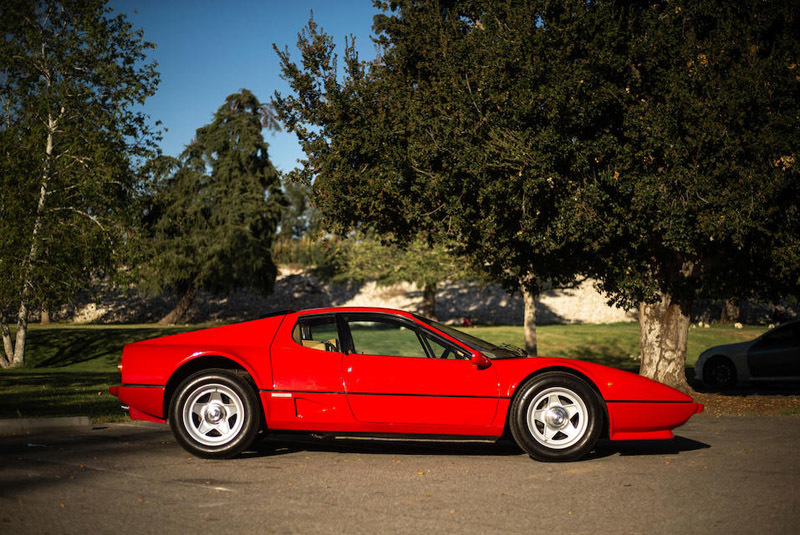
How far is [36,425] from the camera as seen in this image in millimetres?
7535

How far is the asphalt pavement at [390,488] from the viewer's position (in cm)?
421

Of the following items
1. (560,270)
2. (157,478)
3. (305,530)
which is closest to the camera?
(305,530)

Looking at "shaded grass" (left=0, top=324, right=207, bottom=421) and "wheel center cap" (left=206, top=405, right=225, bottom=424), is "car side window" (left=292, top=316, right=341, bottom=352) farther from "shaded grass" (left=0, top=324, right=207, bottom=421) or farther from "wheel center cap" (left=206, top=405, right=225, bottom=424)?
"shaded grass" (left=0, top=324, right=207, bottom=421)

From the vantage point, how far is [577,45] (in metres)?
10.1

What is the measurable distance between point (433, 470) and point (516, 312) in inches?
1684

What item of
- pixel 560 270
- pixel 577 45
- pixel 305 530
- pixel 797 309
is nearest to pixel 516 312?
pixel 797 309

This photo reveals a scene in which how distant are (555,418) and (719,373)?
33.7 ft

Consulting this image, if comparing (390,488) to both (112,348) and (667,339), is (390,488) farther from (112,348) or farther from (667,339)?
(112,348)

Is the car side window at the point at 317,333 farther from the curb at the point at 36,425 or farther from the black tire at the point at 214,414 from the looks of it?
the curb at the point at 36,425

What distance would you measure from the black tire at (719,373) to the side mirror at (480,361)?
1057 cm

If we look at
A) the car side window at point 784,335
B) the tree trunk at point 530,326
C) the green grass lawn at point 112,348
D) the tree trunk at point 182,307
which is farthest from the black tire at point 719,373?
the tree trunk at point 182,307

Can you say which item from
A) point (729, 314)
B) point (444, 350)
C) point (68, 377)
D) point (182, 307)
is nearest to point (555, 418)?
point (444, 350)

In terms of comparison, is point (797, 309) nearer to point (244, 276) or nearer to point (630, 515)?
point (244, 276)

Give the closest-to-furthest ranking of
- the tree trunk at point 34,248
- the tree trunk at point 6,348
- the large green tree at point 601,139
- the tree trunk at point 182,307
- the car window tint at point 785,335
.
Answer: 1. the large green tree at point 601,139
2. the car window tint at point 785,335
3. the tree trunk at point 34,248
4. the tree trunk at point 6,348
5. the tree trunk at point 182,307
